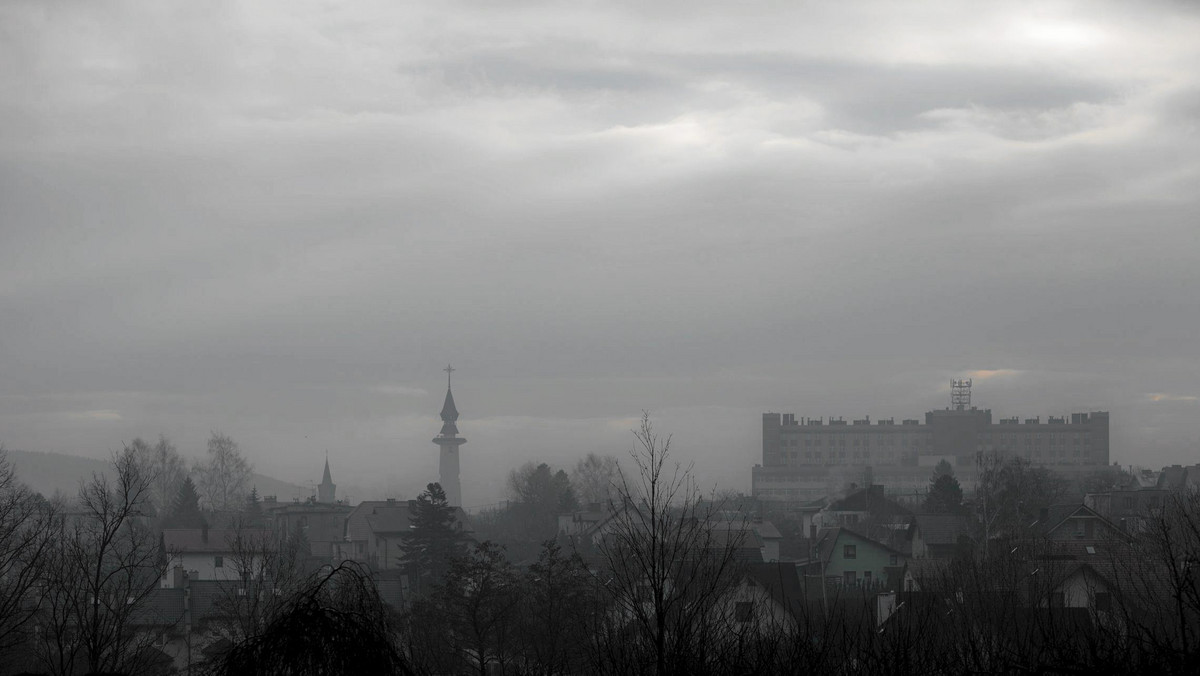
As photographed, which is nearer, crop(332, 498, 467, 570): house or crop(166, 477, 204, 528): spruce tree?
crop(332, 498, 467, 570): house

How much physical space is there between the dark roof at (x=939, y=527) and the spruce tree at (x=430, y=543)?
26216 millimetres

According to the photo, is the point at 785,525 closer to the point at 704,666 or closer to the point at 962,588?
the point at 962,588

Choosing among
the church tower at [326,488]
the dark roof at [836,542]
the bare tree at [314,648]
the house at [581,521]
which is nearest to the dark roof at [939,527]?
the dark roof at [836,542]

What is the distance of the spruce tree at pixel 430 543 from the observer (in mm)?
65688

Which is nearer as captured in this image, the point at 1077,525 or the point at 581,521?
the point at 1077,525

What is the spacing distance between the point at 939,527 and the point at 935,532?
25.7 inches

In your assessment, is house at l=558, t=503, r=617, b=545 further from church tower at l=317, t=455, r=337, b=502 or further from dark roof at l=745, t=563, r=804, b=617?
church tower at l=317, t=455, r=337, b=502

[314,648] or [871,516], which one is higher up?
[314,648]

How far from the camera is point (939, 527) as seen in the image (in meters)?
73.1

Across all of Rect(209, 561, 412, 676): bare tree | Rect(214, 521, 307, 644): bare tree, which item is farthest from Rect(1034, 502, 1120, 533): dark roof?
Rect(209, 561, 412, 676): bare tree

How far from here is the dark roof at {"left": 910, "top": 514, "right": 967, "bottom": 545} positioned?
71438 millimetres

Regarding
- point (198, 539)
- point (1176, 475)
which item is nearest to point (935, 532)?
point (198, 539)

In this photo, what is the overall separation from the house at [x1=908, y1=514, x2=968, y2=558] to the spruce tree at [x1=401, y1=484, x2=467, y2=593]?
25.5 meters

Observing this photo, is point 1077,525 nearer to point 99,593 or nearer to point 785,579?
point 785,579
